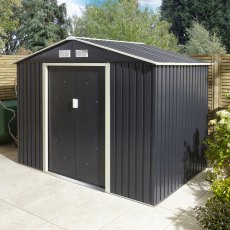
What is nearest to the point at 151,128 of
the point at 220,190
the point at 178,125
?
A: the point at 178,125

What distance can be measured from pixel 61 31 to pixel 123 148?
28.7m

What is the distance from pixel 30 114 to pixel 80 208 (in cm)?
255

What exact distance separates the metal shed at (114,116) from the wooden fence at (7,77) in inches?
105

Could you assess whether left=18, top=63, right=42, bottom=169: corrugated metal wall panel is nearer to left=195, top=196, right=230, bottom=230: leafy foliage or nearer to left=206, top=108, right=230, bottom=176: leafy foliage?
left=206, top=108, right=230, bottom=176: leafy foliage

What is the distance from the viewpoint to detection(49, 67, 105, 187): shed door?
585 cm

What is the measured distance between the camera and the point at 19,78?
23.2 ft

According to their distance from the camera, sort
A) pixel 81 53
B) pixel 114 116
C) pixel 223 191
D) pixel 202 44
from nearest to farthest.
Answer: pixel 223 191 < pixel 114 116 < pixel 81 53 < pixel 202 44

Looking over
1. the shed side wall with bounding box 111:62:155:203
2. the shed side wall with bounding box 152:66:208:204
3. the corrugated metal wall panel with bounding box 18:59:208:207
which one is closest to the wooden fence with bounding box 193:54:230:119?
the shed side wall with bounding box 152:66:208:204

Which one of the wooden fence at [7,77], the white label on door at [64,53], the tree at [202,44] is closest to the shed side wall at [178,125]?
the white label on door at [64,53]

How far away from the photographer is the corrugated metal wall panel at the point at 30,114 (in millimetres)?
6750

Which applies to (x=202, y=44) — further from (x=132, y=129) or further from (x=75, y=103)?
(x=132, y=129)

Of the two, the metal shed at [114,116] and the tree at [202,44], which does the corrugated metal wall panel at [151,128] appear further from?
the tree at [202,44]

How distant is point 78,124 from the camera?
6.16 m

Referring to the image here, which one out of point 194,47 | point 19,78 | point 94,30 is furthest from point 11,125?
point 194,47
